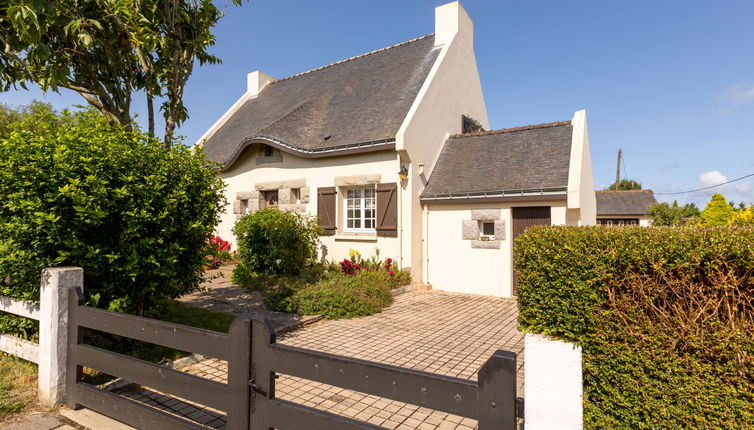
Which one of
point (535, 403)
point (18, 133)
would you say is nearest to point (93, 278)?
point (18, 133)

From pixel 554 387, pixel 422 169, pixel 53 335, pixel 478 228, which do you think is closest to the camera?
pixel 554 387

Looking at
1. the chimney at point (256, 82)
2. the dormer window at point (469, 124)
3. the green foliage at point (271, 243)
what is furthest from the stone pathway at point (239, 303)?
the chimney at point (256, 82)

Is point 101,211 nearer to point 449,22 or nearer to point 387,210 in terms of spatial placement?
point 387,210

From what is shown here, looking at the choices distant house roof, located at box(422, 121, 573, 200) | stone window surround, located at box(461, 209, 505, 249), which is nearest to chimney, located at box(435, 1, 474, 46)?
distant house roof, located at box(422, 121, 573, 200)

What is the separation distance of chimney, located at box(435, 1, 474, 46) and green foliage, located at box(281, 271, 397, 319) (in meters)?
8.22

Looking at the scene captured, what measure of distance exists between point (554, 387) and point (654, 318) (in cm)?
77

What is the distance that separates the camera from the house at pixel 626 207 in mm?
26922

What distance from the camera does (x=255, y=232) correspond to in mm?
9766

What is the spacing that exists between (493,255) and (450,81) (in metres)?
5.70

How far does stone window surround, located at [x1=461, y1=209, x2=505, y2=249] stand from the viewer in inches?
355

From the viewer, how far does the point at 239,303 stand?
7246 mm

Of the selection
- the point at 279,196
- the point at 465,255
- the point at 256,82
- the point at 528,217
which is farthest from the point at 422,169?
the point at 256,82

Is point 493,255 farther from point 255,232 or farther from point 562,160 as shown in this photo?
point 255,232

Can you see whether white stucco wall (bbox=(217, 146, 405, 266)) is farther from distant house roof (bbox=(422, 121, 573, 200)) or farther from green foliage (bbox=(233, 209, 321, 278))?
distant house roof (bbox=(422, 121, 573, 200))
